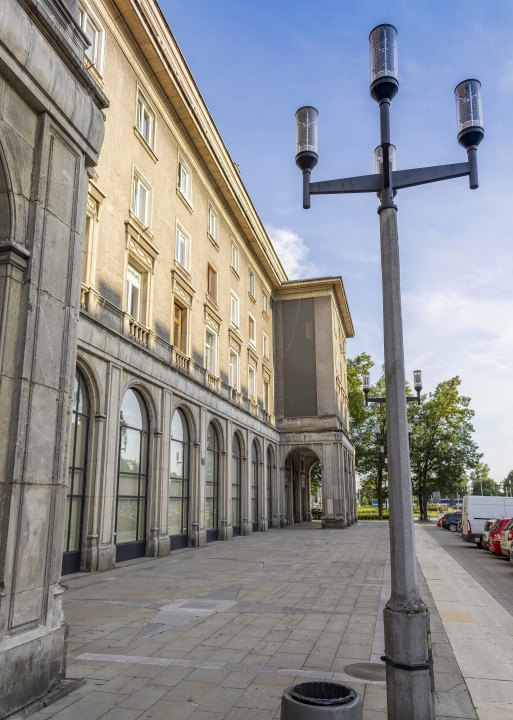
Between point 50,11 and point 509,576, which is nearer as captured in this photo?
point 50,11

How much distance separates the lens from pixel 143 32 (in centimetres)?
1903

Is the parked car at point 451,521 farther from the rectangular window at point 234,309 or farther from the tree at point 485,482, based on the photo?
the tree at point 485,482

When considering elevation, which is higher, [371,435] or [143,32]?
[143,32]

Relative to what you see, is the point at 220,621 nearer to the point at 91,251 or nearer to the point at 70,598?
the point at 70,598

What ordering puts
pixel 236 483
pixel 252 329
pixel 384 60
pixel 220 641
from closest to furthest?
pixel 384 60
pixel 220 641
pixel 236 483
pixel 252 329

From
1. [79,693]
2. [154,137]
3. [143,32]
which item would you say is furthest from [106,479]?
[143,32]

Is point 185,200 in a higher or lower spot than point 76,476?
higher

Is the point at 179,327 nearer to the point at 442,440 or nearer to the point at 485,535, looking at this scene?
the point at 485,535

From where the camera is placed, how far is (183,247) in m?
23.5

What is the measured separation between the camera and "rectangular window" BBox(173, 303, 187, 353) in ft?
73.5

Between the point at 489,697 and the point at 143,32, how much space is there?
20.5 m

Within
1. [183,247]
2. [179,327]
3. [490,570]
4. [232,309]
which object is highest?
[183,247]

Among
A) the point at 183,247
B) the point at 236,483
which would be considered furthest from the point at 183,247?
the point at 236,483

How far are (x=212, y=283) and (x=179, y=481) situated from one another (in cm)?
1008
